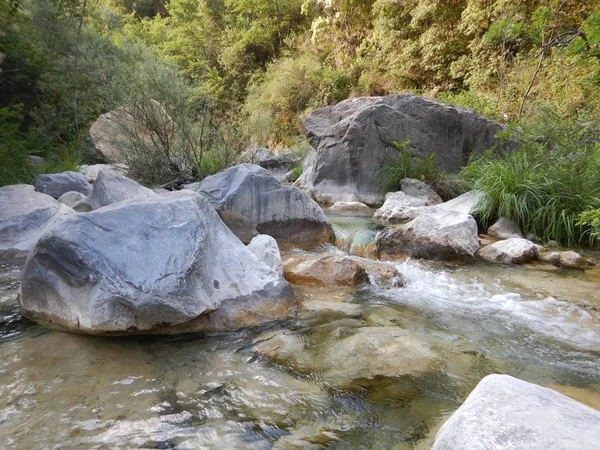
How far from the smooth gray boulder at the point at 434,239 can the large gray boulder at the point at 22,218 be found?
3.78 meters

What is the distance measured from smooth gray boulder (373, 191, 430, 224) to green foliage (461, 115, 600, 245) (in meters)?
1.03

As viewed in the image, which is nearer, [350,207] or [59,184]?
[59,184]

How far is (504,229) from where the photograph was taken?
5.40m

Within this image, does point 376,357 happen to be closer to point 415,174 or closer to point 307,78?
point 415,174

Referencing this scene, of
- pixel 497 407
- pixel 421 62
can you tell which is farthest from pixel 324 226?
pixel 421 62

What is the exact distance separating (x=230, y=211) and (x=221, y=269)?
7.30 feet

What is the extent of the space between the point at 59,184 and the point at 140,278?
17.7 feet

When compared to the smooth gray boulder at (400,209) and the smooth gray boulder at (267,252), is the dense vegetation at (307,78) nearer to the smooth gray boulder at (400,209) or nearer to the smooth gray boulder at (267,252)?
the smooth gray boulder at (400,209)

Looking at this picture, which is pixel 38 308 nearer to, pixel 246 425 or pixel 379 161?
pixel 246 425

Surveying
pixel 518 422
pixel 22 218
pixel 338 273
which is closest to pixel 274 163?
pixel 22 218

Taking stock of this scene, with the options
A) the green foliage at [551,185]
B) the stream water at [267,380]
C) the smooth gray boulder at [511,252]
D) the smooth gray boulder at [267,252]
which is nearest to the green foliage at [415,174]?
the green foliage at [551,185]

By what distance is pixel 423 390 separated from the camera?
2031 mm

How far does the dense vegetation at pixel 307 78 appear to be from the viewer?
17.7ft

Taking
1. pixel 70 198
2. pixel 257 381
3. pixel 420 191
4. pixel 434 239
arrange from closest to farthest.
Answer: pixel 257 381, pixel 434 239, pixel 70 198, pixel 420 191
